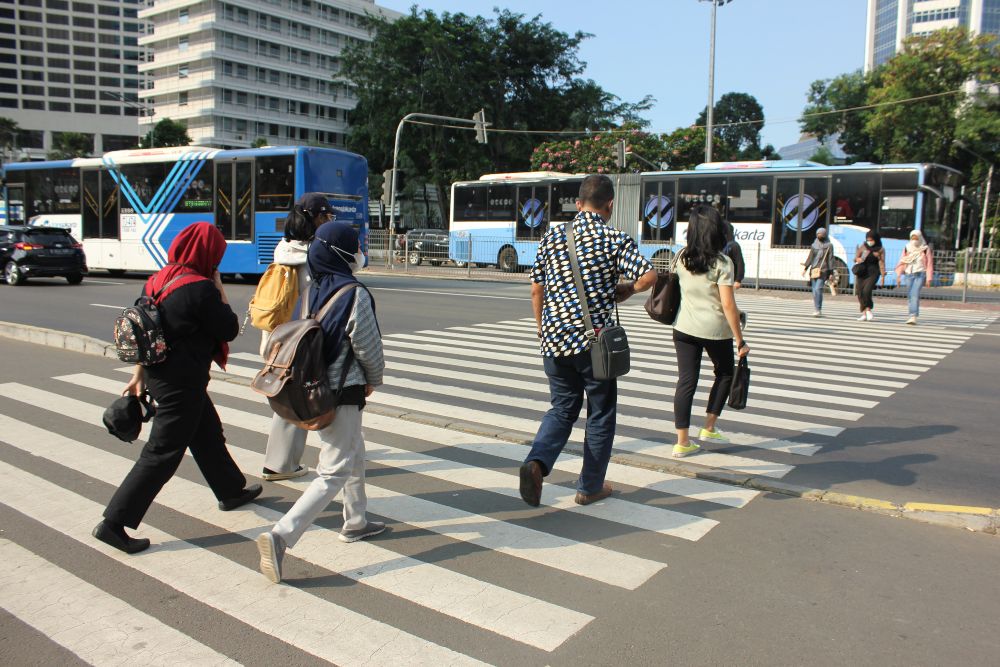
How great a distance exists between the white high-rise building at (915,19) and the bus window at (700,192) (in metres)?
82.5

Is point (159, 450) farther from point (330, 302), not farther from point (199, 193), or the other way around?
point (199, 193)

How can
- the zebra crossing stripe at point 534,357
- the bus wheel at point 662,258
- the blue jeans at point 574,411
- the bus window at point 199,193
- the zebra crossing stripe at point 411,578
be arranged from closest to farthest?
the zebra crossing stripe at point 411,578
the blue jeans at point 574,411
the zebra crossing stripe at point 534,357
the bus window at point 199,193
the bus wheel at point 662,258

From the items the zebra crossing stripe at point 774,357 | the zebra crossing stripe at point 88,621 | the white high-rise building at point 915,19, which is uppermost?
the white high-rise building at point 915,19

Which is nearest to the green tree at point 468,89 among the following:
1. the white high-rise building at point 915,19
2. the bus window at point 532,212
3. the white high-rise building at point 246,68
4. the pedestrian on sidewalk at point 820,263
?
the white high-rise building at point 246,68

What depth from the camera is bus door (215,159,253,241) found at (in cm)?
2067

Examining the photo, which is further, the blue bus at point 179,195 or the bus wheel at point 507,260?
the bus wheel at point 507,260

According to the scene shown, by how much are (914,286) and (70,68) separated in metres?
129

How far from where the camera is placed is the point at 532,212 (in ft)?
90.3

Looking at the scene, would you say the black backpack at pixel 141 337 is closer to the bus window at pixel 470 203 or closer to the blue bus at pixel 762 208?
the blue bus at pixel 762 208

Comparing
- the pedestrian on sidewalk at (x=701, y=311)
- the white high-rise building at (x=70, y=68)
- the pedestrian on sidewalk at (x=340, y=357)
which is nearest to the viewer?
the pedestrian on sidewalk at (x=340, y=357)

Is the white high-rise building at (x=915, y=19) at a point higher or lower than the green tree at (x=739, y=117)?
higher

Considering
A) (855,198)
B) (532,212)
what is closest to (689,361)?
(855,198)

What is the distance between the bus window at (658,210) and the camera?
24609 millimetres

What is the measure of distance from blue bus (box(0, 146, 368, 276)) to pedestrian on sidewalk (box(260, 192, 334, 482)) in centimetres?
1393
